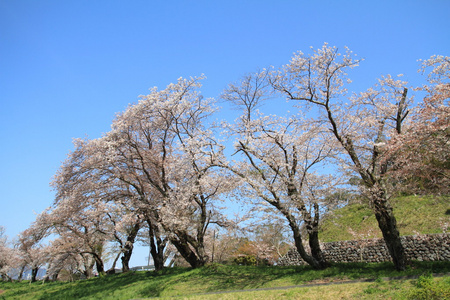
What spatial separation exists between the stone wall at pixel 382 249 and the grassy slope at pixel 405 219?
67 centimetres

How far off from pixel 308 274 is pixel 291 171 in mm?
4726

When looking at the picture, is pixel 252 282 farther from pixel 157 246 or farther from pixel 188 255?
pixel 157 246

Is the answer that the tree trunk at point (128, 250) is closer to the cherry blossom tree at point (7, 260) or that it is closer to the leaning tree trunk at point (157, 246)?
the leaning tree trunk at point (157, 246)

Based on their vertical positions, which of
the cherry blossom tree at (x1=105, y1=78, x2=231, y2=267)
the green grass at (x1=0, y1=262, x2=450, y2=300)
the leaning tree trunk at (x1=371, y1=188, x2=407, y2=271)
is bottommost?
the green grass at (x1=0, y1=262, x2=450, y2=300)

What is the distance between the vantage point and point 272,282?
12961mm

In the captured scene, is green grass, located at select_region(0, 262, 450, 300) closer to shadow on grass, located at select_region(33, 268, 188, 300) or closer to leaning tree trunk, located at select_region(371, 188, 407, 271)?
shadow on grass, located at select_region(33, 268, 188, 300)

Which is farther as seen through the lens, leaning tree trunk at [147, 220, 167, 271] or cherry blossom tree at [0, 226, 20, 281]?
cherry blossom tree at [0, 226, 20, 281]

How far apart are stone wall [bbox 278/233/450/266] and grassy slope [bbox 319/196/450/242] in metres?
0.67

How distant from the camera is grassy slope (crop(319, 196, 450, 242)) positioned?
18119mm

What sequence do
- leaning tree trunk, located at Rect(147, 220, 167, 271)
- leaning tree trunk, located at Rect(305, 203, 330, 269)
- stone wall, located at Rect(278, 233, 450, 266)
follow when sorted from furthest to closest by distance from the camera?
leaning tree trunk, located at Rect(147, 220, 167, 271) → stone wall, located at Rect(278, 233, 450, 266) → leaning tree trunk, located at Rect(305, 203, 330, 269)

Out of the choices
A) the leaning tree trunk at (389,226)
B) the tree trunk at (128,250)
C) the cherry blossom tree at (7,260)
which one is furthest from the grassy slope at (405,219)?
the cherry blossom tree at (7,260)

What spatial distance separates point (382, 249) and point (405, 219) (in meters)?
4.36

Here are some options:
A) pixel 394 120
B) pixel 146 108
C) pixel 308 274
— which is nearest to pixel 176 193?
pixel 146 108

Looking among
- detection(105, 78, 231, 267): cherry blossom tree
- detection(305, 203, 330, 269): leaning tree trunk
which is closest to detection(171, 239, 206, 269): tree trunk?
detection(105, 78, 231, 267): cherry blossom tree
